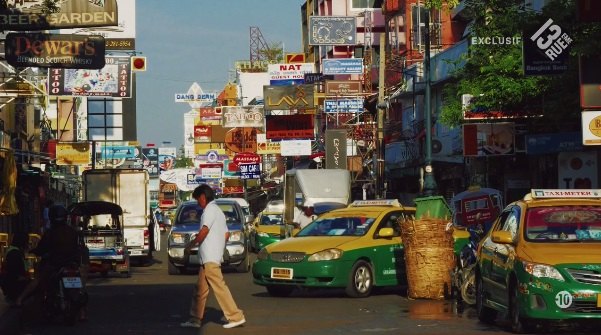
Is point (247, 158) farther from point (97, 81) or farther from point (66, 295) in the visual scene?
point (66, 295)

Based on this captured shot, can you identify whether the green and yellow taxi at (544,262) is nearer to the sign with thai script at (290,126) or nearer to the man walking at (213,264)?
the man walking at (213,264)

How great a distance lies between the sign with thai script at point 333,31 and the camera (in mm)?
76125

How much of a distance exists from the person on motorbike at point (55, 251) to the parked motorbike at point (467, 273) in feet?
18.8

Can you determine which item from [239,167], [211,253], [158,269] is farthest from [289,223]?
[239,167]

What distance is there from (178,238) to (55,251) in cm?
1445

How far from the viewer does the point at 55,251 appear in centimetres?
1784

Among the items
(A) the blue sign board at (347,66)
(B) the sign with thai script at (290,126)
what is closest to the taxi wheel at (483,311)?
(A) the blue sign board at (347,66)

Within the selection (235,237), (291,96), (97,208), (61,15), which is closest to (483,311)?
(61,15)

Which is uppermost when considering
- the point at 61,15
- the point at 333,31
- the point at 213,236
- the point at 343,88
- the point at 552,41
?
the point at 333,31

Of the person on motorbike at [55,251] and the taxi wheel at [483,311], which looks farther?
the person on motorbike at [55,251]

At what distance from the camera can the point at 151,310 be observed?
19844 mm

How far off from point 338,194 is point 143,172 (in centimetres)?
684

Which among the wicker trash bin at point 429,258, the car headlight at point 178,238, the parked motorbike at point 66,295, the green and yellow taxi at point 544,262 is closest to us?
the green and yellow taxi at point 544,262

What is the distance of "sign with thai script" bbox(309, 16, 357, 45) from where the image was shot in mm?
76125
